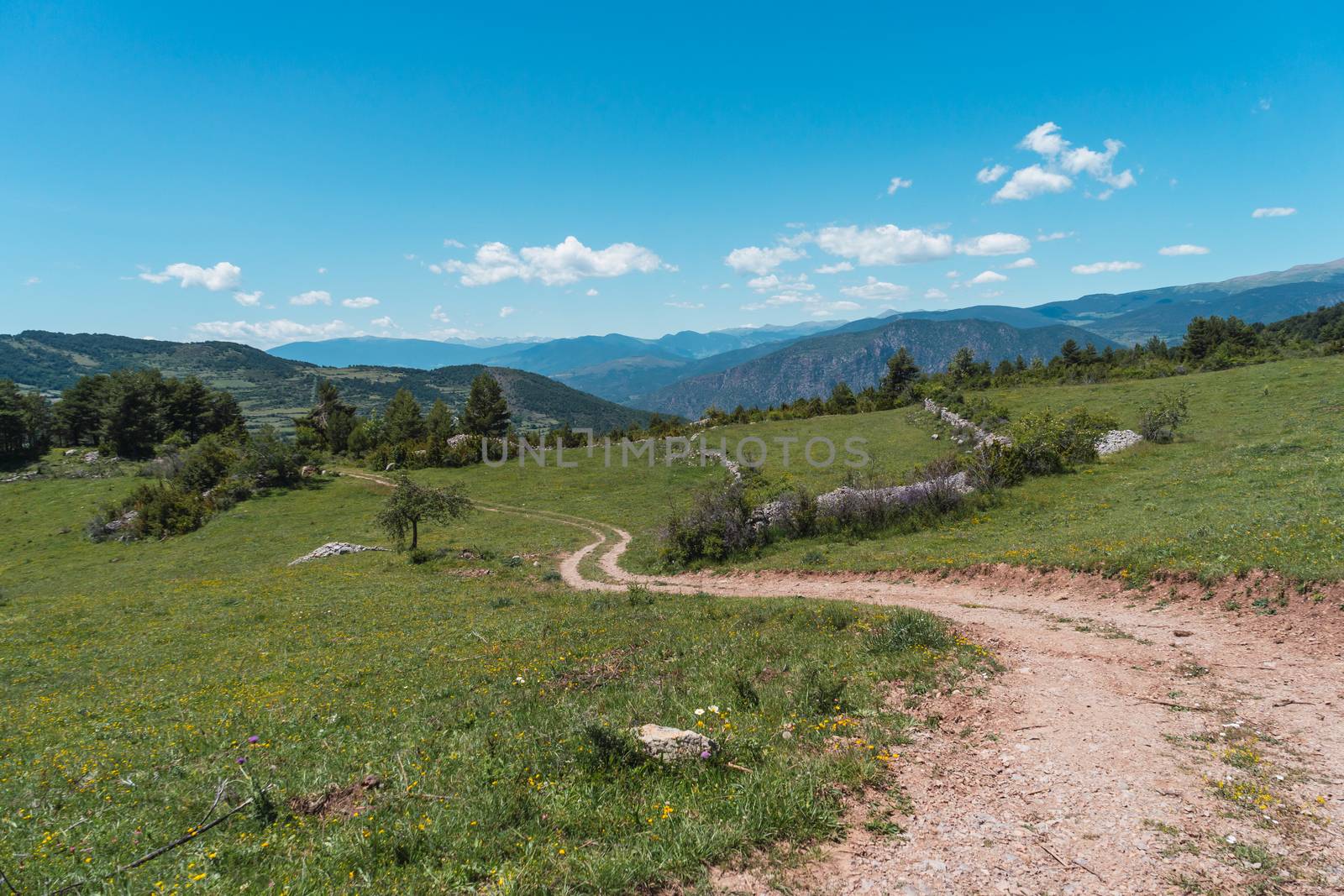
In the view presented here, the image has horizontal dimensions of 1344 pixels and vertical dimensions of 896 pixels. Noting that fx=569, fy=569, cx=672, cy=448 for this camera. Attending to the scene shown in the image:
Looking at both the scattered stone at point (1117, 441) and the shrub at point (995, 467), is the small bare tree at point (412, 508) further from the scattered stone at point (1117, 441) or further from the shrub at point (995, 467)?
the scattered stone at point (1117, 441)

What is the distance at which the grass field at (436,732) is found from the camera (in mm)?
6004

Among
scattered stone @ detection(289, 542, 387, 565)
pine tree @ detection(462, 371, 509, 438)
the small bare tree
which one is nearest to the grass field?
the small bare tree

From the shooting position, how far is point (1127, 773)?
714cm

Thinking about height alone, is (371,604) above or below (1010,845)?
below

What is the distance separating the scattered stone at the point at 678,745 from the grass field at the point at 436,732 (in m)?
0.15

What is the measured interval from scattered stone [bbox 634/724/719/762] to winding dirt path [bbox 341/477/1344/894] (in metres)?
1.98

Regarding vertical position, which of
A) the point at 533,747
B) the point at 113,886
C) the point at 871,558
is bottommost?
the point at 871,558

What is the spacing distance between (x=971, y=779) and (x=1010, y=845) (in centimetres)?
131

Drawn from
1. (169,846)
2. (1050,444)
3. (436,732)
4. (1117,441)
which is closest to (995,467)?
(1050,444)

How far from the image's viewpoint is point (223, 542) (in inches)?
1693

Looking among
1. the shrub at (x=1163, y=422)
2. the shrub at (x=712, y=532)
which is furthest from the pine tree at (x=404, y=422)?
the shrub at (x=1163, y=422)

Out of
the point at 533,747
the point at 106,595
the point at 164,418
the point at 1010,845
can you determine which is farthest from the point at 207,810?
the point at 164,418

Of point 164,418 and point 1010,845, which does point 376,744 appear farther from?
point 164,418

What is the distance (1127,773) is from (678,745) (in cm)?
566
